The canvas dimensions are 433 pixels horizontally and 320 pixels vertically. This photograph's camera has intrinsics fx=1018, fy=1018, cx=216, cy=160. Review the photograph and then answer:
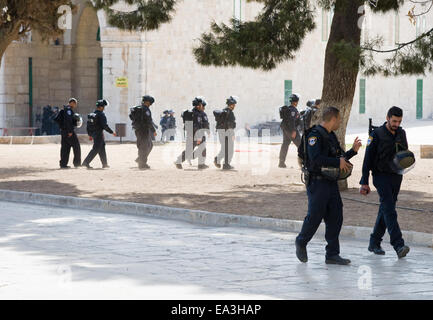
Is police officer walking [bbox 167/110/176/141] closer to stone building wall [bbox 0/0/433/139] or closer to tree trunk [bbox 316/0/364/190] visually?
stone building wall [bbox 0/0/433/139]

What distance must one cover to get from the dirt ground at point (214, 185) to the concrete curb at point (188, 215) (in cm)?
42

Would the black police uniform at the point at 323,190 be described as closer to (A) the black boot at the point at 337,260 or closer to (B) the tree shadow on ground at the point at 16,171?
(A) the black boot at the point at 337,260

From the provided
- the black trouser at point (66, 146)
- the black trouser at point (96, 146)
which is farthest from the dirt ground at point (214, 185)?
the black trouser at point (96, 146)

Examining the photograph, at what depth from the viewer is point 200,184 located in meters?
18.3

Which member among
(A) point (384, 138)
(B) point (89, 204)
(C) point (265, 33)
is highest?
(C) point (265, 33)

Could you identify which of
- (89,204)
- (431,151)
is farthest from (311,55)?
(89,204)

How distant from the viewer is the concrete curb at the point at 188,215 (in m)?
11.8

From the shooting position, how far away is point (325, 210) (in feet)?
31.3

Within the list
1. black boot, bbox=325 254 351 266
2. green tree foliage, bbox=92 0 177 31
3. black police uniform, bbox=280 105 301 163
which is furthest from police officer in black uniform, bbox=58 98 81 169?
black boot, bbox=325 254 351 266

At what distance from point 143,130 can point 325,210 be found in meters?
13.1

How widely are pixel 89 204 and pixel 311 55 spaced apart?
2881cm

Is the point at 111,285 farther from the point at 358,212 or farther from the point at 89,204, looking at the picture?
the point at 89,204

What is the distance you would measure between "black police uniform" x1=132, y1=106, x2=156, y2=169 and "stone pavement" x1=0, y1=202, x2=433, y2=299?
365 inches
